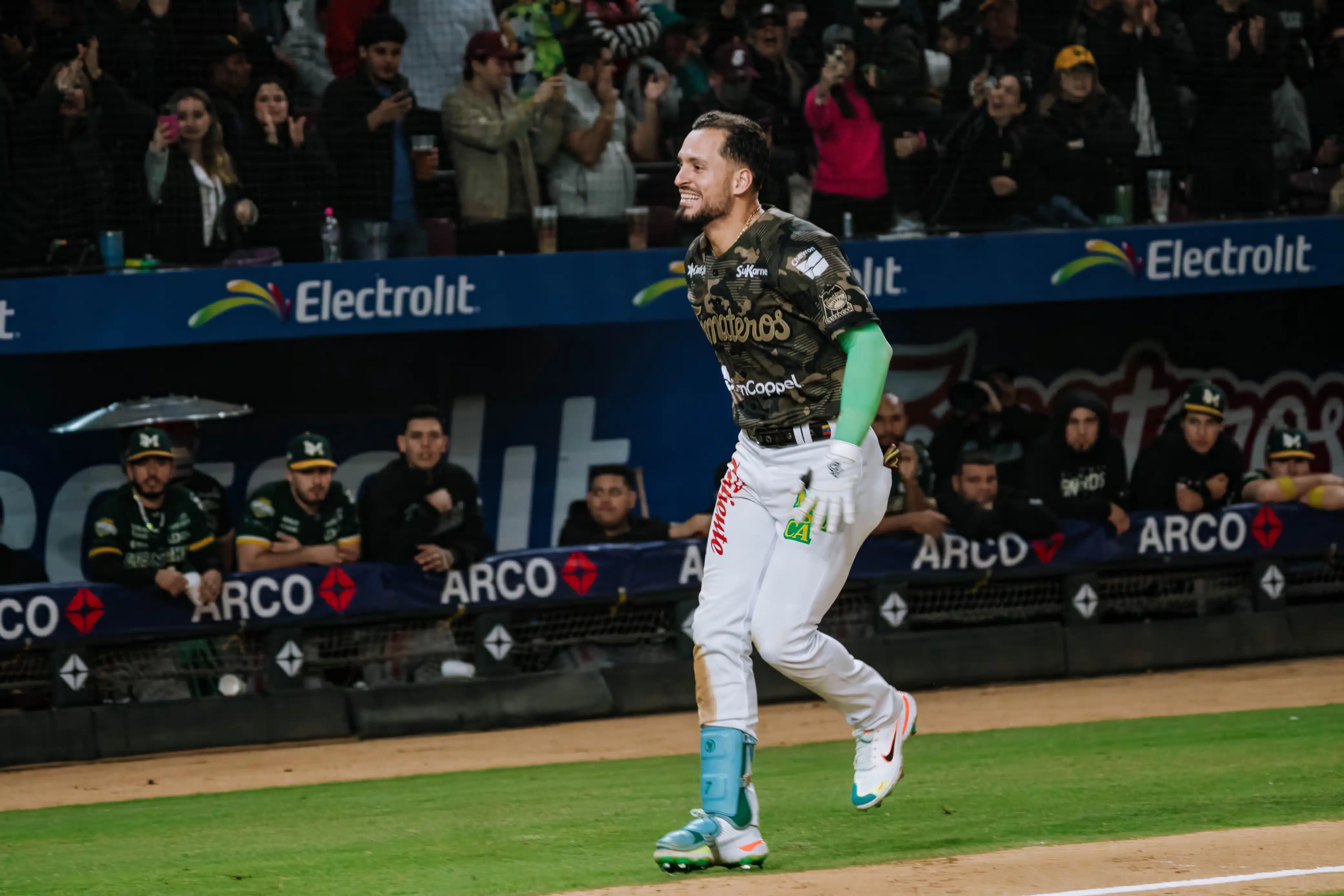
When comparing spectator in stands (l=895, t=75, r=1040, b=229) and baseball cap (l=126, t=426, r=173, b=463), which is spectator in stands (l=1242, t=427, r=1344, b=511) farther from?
baseball cap (l=126, t=426, r=173, b=463)

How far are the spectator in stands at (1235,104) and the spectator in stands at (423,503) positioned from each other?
5.59m

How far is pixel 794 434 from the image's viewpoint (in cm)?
491

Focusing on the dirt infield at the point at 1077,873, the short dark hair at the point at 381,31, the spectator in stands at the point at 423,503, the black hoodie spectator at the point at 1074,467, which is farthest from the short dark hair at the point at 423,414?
the dirt infield at the point at 1077,873

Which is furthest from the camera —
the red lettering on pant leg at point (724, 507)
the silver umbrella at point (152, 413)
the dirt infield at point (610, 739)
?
the silver umbrella at point (152, 413)

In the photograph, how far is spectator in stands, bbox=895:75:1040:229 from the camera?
1149 cm

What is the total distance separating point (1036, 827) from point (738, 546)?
143 cm

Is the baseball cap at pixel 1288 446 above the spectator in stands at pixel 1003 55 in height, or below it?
below

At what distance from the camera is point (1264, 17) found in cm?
1264

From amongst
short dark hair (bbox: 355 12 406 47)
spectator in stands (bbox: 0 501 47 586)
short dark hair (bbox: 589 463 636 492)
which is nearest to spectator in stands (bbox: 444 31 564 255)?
short dark hair (bbox: 355 12 406 47)

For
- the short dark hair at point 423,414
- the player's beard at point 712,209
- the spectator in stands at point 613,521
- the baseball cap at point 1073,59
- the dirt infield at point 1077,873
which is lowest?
the dirt infield at point 1077,873

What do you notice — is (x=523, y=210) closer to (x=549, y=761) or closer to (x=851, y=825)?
(x=549, y=761)

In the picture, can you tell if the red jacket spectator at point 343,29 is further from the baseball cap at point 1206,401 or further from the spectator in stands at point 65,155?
the baseball cap at point 1206,401

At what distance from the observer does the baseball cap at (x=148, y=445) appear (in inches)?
376

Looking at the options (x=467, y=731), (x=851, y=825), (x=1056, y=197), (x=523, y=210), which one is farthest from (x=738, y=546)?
(x=1056, y=197)
